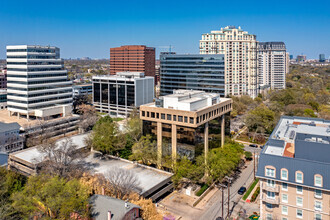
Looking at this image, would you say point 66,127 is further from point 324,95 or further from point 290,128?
point 324,95

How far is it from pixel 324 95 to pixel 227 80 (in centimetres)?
5003

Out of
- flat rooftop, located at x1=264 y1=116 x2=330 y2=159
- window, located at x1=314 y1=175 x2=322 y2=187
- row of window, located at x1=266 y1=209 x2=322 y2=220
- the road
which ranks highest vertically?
flat rooftop, located at x1=264 y1=116 x2=330 y2=159

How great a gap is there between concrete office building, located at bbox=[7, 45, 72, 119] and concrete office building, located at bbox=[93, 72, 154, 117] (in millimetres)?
23127

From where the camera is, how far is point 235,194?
52.8 m

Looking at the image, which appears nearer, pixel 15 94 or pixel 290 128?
pixel 290 128

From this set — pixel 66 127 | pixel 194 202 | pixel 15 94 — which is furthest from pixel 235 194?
pixel 15 94

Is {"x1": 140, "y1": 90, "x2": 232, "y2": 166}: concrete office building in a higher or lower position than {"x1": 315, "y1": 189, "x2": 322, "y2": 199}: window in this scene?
higher

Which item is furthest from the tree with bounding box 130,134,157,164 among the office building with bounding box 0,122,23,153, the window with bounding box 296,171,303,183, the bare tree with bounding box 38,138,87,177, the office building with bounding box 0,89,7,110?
the office building with bounding box 0,89,7,110

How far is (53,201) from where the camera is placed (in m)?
35.1

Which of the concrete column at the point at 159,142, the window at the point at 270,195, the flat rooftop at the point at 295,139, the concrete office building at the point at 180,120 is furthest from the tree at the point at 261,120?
the window at the point at 270,195

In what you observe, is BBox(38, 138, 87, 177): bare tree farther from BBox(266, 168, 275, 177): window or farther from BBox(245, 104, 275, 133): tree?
BBox(245, 104, 275, 133): tree

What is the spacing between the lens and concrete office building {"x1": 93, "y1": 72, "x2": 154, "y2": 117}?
11186cm

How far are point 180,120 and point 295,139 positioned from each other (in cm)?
2163

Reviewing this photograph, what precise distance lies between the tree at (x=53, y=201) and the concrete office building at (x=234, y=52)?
12072cm
